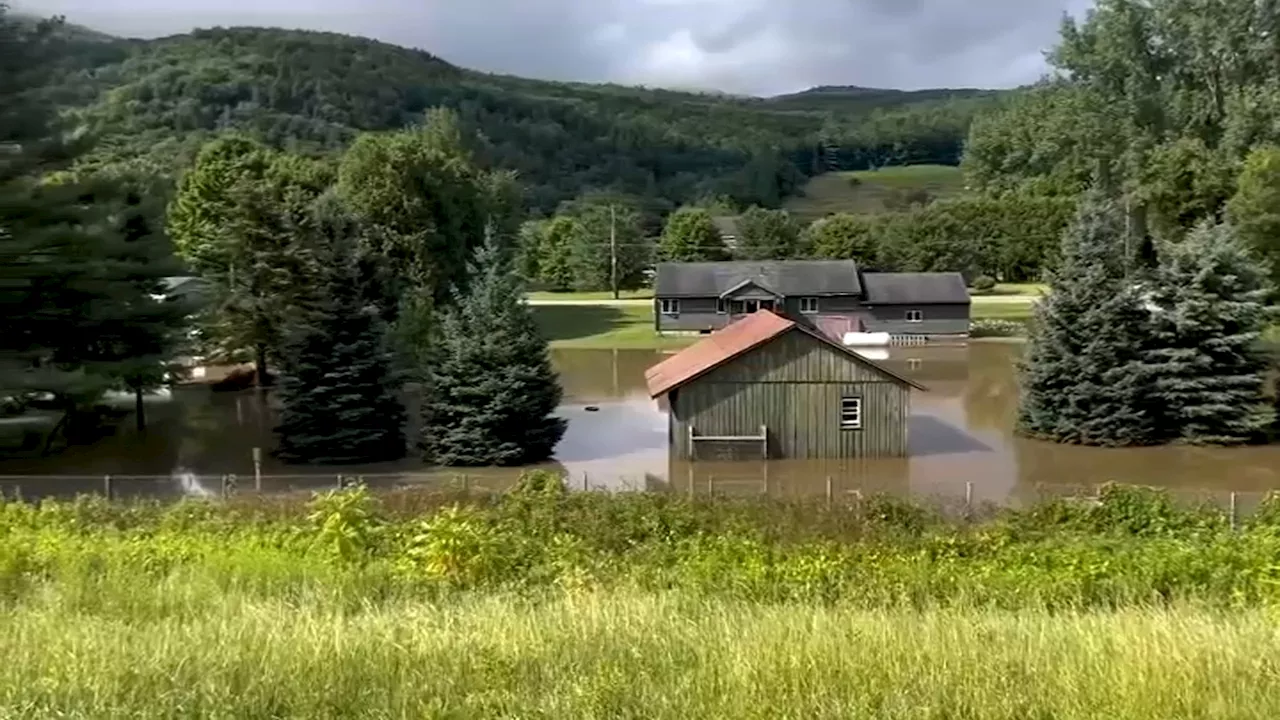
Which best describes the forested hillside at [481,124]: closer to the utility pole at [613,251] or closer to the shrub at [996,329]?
the utility pole at [613,251]

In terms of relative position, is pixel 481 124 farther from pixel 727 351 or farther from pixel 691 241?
pixel 727 351

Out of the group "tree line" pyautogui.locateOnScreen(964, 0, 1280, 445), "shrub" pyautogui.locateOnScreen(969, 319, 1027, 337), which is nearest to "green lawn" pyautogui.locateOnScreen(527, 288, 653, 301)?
"shrub" pyautogui.locateOnScreen(969, 319, 1027, 337)

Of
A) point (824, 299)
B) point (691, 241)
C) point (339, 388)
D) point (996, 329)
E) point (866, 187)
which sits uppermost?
point (866, 187)

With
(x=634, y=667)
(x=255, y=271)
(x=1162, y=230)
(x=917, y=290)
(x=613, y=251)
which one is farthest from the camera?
(x=613, y=251)

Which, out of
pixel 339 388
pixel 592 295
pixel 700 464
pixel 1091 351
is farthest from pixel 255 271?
pixel 592 295

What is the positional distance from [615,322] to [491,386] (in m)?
30.3

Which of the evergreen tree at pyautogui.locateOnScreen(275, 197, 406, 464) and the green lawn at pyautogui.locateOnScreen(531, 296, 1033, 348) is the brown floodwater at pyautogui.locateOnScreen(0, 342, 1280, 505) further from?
the green lawn at pyautogui.locateOnScreen(531, 296, 1033, 348)

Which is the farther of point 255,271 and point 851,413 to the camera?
point 255,271

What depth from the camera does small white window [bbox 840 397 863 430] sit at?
2452 cm

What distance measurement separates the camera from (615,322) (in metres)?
54.2

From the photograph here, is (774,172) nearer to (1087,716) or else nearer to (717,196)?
A: (717,196)

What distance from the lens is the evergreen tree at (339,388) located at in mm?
24469

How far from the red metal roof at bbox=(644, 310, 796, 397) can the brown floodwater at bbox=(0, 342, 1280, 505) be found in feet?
4.57

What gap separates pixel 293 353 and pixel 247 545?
14100mm
